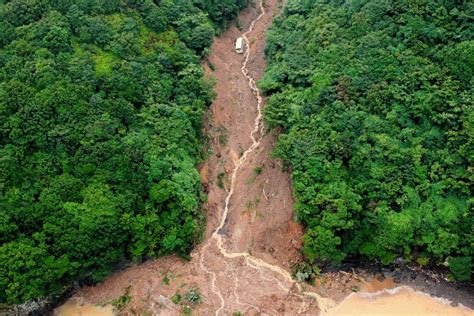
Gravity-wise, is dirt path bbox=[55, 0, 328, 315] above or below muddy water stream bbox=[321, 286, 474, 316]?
above

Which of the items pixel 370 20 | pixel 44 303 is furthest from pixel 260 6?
pixel 44 303

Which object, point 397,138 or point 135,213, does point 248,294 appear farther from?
point 397,138

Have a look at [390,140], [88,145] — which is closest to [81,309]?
[88,145]

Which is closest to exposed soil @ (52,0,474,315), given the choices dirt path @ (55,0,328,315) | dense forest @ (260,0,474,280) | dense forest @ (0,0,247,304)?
dirt path @ (55,0,328,315)

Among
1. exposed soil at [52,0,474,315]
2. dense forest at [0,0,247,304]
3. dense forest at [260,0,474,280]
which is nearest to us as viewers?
dense forest at [0,0,247,304]

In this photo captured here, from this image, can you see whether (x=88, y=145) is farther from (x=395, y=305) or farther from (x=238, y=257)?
(x=395, y=305)

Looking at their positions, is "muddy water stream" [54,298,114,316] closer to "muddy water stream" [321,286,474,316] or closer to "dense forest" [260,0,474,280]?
"dense forest" [260,0,474,280]

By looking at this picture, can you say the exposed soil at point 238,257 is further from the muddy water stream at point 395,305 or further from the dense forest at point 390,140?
the dense forest at point 390,140
